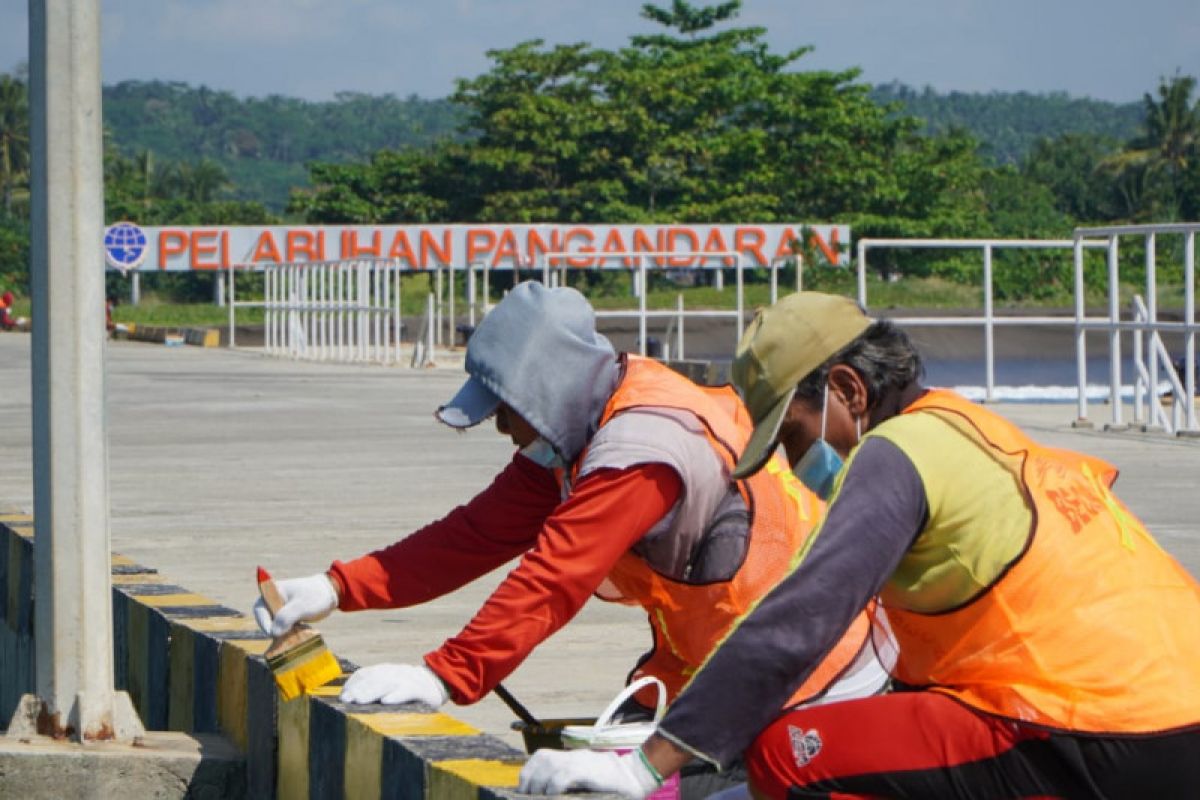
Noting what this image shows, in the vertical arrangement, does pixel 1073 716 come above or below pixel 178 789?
above

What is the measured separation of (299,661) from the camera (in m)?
5.12

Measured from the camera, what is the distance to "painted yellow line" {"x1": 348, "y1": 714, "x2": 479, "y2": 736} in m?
4.72

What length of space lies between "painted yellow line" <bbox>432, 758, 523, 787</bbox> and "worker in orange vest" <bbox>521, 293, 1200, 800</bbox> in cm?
41

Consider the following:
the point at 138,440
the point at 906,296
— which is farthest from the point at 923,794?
the point at 906,296

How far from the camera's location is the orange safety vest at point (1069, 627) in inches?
139

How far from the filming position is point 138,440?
18703 millimetres

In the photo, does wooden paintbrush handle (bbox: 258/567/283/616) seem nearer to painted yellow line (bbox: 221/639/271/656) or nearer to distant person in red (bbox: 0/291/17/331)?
painted yellow line (bbox: 221/639/271/656)

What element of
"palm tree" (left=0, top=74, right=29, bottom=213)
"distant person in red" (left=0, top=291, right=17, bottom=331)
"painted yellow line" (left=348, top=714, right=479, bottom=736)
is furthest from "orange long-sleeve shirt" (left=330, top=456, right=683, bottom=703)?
"palm tree" (left=0, top=74, right=29, bottom=213)

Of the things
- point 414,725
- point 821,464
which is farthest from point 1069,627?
point 414,725

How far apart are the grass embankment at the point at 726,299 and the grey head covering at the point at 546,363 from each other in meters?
50.7

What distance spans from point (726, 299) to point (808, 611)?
5775 cm

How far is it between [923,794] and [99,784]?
291cm

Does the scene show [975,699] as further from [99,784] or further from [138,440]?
[138,440]

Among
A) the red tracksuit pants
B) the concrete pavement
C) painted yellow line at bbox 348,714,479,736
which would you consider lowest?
the concrete pavement
